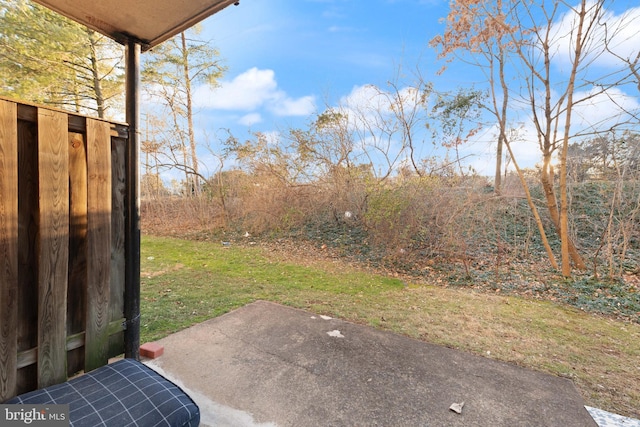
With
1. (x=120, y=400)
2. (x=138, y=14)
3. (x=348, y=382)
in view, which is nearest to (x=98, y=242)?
(x=120, y=400)

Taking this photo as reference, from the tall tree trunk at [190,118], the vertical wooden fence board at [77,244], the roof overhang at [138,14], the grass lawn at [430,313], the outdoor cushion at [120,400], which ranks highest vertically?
the tall tree trunk at [190,118]

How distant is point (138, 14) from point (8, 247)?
53.6 inches

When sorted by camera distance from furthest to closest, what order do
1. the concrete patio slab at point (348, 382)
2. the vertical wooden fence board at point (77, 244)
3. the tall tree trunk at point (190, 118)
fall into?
the tall tree trunk at point (190, 118)
the concrete patio slab at point (348, 382)
the vertical wooden fence board at point (77, 244)

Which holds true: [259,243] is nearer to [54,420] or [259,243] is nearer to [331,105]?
[331,105]

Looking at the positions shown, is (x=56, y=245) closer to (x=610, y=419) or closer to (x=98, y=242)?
(x=98, y=242)

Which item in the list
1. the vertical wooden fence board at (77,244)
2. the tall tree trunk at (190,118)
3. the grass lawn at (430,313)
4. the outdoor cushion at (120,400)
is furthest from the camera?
the tall tree trunk at (190,118)

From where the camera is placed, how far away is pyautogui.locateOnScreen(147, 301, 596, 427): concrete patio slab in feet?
5.06

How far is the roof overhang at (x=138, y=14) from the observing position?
1.48 m

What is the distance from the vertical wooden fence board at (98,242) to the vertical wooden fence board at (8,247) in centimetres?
27

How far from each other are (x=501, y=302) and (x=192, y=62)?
11.4m

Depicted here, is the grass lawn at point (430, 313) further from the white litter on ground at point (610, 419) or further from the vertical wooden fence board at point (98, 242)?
the vertical wooden fence board at point (98, 242)

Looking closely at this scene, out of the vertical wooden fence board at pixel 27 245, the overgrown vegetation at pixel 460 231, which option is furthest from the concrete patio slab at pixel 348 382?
the overgrown vegetation at pixel 460 231

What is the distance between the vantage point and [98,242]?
1455 millimetres

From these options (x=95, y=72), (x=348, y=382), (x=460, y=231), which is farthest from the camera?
(x=95, y=72)
